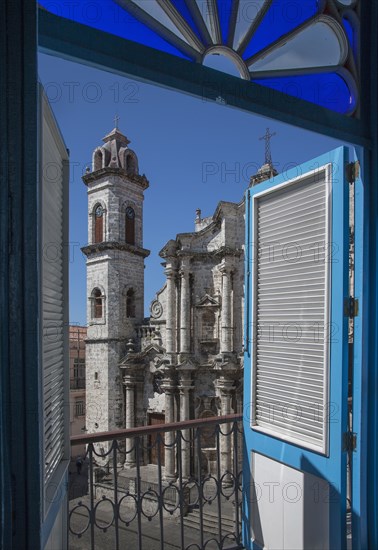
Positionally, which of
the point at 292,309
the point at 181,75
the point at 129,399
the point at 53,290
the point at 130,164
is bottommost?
the point at 129,399

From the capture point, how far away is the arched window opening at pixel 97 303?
495 inches

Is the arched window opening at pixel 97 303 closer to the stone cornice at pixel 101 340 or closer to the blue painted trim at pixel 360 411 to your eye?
the stone cornice at pixel 101 340

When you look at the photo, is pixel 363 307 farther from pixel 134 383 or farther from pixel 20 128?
pixel 134 383

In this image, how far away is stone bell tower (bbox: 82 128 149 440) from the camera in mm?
12250

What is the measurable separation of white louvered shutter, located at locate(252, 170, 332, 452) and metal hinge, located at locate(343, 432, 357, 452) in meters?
0.09

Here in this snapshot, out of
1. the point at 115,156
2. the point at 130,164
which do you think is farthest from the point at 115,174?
the point at 130,164

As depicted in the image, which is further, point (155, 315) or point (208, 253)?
point (155, 315)

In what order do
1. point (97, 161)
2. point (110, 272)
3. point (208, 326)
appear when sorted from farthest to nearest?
point (97, 161) < point (110, 272) < point (208, 326)

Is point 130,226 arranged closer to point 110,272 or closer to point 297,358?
point 110,272

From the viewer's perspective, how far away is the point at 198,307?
11.9 meters

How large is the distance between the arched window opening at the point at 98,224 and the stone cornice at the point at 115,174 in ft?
3.07

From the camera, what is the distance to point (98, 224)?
12797 millimetres

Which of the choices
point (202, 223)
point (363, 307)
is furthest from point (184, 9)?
point (202, 223)

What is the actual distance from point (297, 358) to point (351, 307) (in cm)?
39
